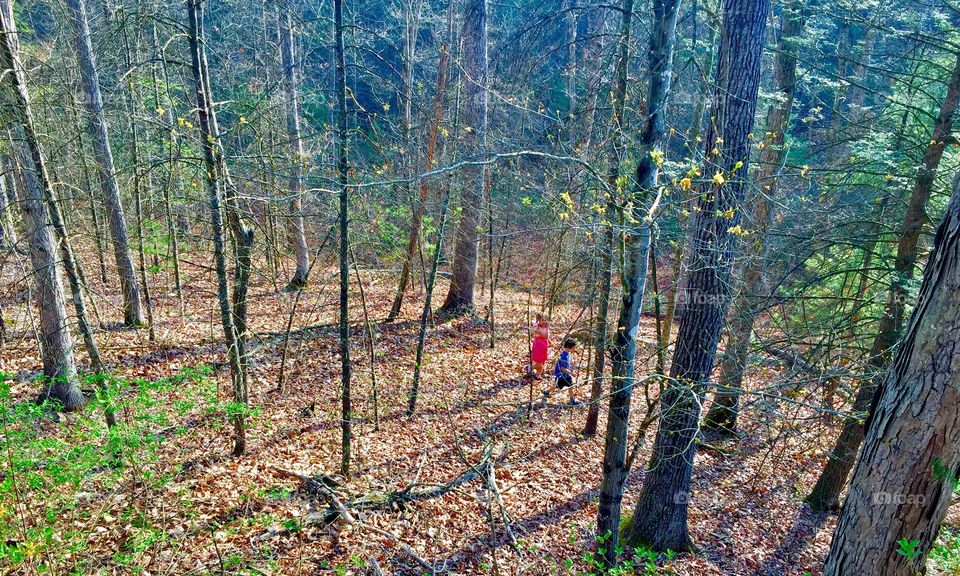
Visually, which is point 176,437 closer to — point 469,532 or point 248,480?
point 248,480

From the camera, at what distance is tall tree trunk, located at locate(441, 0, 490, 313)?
10.6 metres

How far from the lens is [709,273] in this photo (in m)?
5.26

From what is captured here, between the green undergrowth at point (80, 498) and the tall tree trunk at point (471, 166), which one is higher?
the tall tree trunk at point (471, 166)

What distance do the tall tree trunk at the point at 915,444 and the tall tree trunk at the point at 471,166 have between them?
26.1ft

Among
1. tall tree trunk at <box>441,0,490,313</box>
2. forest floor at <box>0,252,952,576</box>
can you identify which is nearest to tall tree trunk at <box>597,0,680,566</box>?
forest floor at <box>0,252,952,576</box>

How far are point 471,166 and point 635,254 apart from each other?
6.90m

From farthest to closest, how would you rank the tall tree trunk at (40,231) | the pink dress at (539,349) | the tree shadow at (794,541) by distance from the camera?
1. the pink dress at (539,349)
2. the tree shadow at (794,541)
3. the tall tree trunk at (40,231)

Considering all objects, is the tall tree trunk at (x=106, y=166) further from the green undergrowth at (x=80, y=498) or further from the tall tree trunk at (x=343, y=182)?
the tall tree trunk at (x=343, y=182)

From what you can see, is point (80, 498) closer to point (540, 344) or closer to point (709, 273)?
point (709, 273)

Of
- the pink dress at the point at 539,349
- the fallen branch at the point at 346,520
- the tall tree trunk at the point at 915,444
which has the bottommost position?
the fallen branch at the point at 346,520

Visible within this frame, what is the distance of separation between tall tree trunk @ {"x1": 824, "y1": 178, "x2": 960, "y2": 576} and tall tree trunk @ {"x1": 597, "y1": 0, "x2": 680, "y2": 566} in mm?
1509

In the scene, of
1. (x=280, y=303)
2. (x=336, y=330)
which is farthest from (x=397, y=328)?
(x=280, y=303)

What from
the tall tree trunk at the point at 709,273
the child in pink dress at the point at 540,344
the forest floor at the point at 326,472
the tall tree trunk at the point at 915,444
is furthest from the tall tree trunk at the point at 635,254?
the child in pink dress at the point at 540,344

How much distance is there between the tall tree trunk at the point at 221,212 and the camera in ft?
17.7
